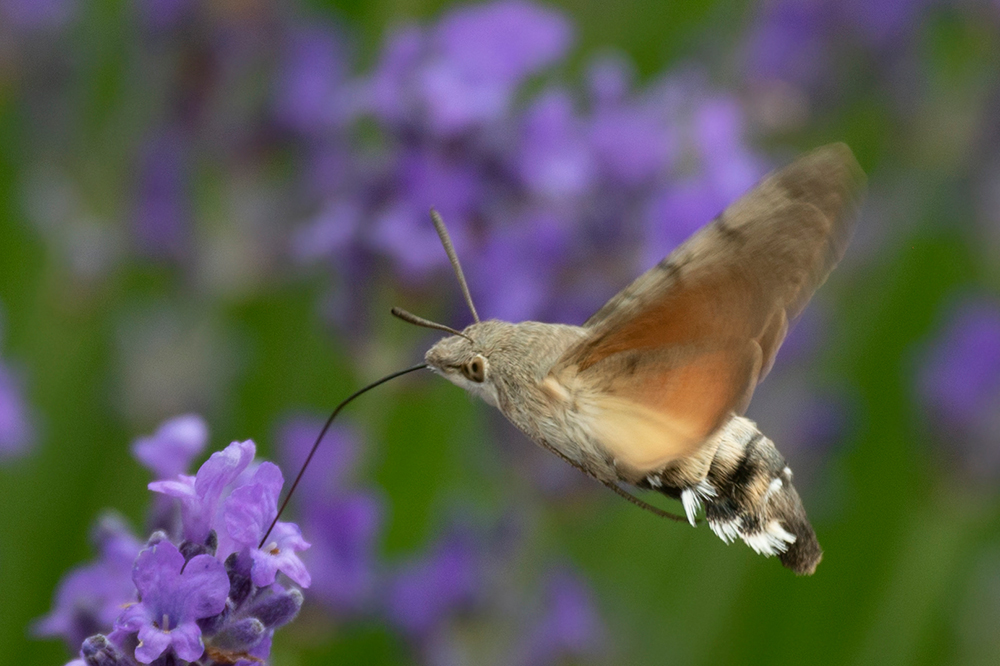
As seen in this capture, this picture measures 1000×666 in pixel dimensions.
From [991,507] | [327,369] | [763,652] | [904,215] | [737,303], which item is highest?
[737,303]

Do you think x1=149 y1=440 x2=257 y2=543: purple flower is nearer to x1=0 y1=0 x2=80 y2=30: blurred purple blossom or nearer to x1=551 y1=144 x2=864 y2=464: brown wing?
x1=551 y1=144 x2=864 y2=464: brown wing

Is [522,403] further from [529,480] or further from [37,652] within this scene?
[37,652]

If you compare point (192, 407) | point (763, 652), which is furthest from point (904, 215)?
point (192, 407)

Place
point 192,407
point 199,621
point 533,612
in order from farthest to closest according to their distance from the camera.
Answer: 1. point 192,407
2. point 533,612
3. point 199,621

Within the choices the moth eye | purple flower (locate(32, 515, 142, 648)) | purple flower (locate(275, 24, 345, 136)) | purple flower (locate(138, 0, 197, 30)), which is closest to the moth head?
the moth eye

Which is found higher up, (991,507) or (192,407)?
(192,407)

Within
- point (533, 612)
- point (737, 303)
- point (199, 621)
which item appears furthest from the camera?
point (533, 612)

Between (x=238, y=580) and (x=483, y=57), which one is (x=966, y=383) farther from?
(x=238, y=580)
